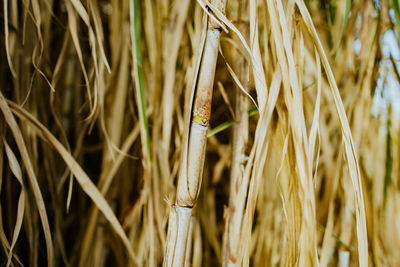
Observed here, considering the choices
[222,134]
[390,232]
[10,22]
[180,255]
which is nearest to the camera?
[180,255]

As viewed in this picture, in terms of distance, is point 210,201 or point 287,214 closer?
point 287,214

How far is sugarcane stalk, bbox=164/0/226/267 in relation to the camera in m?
0.30

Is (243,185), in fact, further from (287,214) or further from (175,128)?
(175,128)

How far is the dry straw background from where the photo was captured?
317 mm

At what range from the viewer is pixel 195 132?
30cm

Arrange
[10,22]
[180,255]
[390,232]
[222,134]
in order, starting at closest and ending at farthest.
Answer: [180,255]
[10,22]
[390,232]
[222,134]

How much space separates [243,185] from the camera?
1.07 feet

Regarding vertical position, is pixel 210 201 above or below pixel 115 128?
below

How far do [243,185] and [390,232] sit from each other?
407 mm

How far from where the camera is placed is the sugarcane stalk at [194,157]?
0.30 meters

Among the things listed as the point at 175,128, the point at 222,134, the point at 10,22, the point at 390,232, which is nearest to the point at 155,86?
the point at 175,128

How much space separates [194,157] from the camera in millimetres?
297

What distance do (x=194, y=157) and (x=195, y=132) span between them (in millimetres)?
21

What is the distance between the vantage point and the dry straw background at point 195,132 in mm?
317
